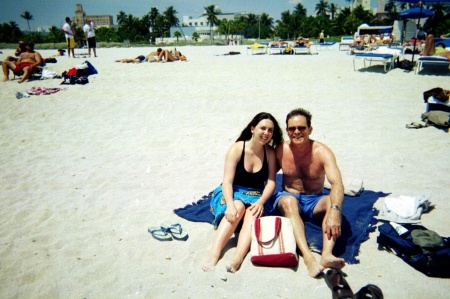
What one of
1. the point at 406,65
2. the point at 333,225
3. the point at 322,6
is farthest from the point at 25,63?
the point at 322,6

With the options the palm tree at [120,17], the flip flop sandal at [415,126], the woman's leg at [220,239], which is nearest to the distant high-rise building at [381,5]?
the palm tree at [120,17]

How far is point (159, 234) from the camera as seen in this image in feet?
10.9

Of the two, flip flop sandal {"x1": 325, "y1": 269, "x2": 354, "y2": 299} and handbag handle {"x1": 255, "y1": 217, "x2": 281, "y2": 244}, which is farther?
handbag handle {"x1": 255, "y1": 217, "x2": 281, "y2": 244}

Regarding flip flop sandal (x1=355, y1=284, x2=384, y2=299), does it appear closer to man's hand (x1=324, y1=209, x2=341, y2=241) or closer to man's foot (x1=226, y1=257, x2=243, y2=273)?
man's hand (x1=324, y1=209, x2=341, y2=241)

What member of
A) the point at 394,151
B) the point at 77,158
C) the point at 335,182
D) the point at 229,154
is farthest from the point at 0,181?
the point at 394,151

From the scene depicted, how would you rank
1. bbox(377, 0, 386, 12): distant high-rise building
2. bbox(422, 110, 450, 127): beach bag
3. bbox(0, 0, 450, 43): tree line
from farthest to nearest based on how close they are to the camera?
1. bbox(377, 0, 386, 12): distant high-rise building
2. bbox(0, 0, 450, 43): tree line
3. bbox(422, 110, 450, 127): beach bag

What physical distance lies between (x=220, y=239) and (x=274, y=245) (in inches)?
19.8

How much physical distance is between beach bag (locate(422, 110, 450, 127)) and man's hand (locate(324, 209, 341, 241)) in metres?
4.64

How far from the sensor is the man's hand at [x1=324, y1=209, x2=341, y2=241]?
2760 millimetres

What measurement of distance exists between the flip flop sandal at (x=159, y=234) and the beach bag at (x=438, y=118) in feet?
18.5

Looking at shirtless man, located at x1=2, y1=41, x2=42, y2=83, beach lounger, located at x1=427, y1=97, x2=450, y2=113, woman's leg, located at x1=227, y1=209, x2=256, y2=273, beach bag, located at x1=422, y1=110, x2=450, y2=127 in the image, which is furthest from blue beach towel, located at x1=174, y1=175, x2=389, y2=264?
shirtless man, located at x1=2, y1=41, x2=42, y2=83

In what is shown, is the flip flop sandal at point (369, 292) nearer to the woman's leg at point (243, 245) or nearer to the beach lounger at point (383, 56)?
the woman's leg at point (243, 245)

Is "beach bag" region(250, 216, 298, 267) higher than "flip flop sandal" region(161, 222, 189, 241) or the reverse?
higher

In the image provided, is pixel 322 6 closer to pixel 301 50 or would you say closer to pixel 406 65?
pixel 301 50
